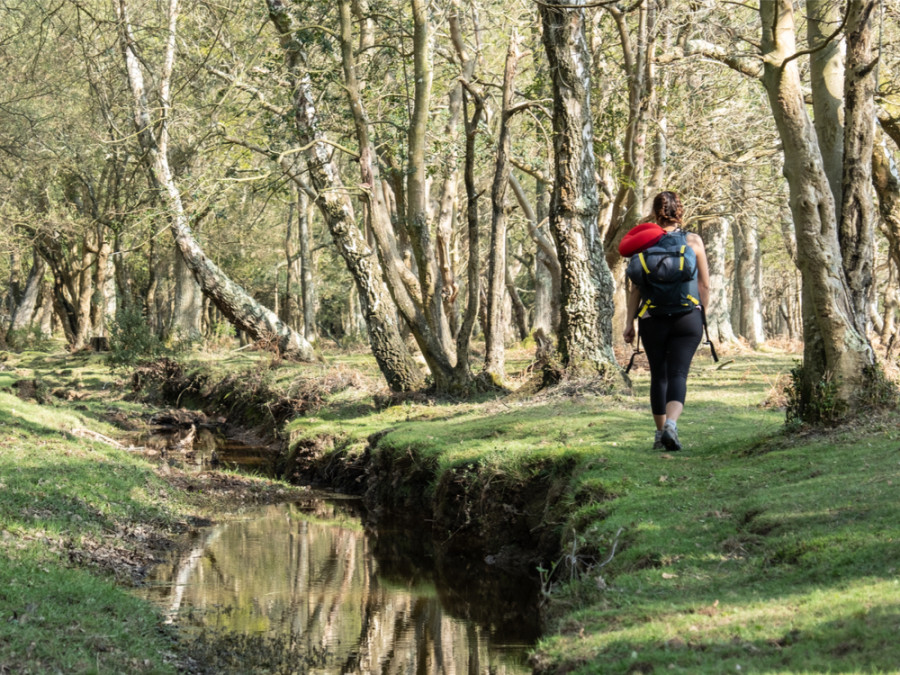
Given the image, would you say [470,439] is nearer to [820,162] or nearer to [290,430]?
[820,162]

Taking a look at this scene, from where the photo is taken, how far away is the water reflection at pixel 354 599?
7.09 meters

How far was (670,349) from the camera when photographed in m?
8.55

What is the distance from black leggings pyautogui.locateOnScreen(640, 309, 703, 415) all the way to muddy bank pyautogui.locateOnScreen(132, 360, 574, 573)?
4.14 ft

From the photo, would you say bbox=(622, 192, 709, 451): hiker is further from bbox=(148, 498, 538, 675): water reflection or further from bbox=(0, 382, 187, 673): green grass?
bbox=(0, 382, 187, 673): green grass

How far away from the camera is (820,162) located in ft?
27.2

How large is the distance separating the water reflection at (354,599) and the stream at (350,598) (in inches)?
0.5

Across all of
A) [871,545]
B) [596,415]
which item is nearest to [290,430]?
[596,415]

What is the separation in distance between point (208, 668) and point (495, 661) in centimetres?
215

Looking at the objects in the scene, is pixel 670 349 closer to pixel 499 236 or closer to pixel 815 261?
pixel 815 261

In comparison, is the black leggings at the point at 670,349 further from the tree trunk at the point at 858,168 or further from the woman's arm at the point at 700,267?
the tree trunk at the point at 858,168

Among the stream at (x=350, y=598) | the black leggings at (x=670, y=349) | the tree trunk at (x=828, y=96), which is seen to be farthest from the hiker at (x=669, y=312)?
the stream at (x=350, y=598)

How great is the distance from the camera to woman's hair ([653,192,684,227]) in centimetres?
858

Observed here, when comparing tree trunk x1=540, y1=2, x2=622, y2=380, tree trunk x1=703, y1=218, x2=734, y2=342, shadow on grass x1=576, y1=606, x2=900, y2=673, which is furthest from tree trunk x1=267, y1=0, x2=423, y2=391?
shadow on grass x1=576, y1=606, x2=900, y2=673

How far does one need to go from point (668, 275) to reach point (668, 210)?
29.0 inches
